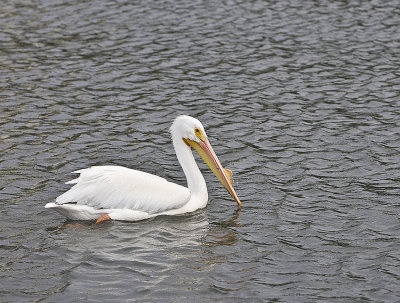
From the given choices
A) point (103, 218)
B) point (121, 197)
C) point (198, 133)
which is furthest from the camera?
point (198, 133)

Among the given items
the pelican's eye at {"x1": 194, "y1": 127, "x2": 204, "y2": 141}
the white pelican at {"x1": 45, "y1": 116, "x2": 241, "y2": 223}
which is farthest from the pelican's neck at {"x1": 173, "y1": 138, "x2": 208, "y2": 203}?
the pelican's eye at {"x1": 194, "y1": 127, "x2": 204, "y2": 141}

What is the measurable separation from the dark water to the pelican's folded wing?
26cm

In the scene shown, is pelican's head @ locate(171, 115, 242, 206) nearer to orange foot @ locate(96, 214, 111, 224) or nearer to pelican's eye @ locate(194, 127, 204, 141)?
pelican's eye @ locate(194, 127, 204, 141)

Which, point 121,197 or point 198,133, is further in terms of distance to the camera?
point 198,133

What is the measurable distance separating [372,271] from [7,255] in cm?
410

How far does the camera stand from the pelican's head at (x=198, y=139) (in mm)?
10438

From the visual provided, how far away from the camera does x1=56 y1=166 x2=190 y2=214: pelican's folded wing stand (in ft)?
32.3

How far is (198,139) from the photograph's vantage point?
10.5 metres

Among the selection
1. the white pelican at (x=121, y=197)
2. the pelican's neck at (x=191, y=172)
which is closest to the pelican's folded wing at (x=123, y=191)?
the white pelican at (x=121, y=197)

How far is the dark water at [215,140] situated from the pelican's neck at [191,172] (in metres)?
0.31

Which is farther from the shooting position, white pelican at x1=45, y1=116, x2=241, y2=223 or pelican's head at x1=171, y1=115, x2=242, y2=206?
pelican's head at x1=171, y1=115, x2=242, y2=206

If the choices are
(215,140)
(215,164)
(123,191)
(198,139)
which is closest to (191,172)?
(215,164)

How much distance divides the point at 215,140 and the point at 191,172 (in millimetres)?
2214

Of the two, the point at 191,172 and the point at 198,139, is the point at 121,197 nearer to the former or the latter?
the point at 191,172
